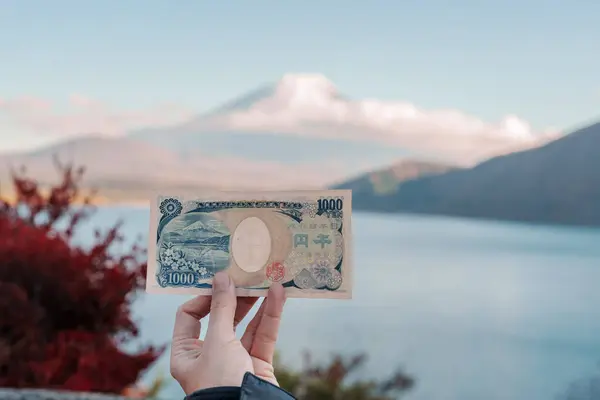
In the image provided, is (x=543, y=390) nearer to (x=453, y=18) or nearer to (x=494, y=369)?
(x=494, y=369)

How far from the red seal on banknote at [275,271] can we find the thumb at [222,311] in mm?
335

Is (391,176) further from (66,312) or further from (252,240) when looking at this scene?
(252,240)

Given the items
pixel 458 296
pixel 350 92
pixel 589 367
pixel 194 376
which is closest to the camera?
pixel 194 376

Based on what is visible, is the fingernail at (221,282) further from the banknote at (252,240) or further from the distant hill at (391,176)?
the distant hill at (391,176)

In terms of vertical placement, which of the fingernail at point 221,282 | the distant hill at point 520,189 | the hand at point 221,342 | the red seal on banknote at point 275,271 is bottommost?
the hand at point 221,342

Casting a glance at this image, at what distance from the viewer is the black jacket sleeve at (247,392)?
0.88 m

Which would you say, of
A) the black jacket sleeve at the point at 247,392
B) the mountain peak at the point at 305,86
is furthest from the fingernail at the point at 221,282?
the mountain peak at the point at 305,86

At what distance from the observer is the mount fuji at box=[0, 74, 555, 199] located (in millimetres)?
5305

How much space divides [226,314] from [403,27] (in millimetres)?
4385

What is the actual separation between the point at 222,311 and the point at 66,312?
9.78 feet

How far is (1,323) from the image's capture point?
11.9 ft

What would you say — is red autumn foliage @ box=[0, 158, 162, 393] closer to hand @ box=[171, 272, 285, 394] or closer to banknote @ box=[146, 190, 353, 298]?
banknote @ box=[146, 190, 353, 298]

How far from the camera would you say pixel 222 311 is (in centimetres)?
100

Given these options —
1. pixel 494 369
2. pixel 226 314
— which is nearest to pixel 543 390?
pixel 494 369
